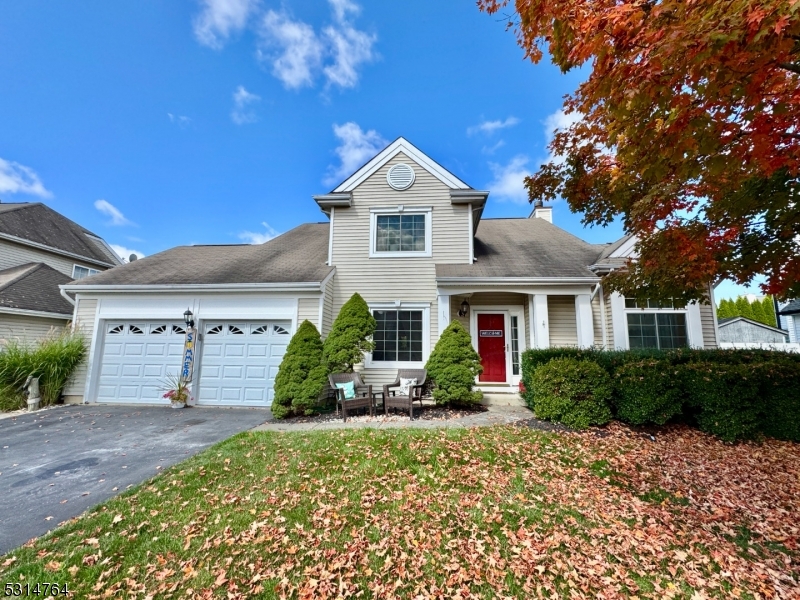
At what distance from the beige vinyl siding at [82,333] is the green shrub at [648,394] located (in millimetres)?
13665

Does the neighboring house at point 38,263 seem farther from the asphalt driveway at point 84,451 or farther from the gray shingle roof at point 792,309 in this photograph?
the gray shingle roof at point 792,309

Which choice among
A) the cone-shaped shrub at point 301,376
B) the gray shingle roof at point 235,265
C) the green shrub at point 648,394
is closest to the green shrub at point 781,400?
the green shrub at point 648,394

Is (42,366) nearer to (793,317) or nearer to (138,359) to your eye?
(138,359)

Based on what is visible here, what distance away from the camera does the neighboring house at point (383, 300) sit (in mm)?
9234

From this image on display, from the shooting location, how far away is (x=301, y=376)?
7.93 m

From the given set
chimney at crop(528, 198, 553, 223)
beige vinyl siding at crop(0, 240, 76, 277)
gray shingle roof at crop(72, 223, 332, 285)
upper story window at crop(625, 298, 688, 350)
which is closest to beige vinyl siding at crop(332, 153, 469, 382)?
gray shingle roof at crop(72, 223, 332, 285)

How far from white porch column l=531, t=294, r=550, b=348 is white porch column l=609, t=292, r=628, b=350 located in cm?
189

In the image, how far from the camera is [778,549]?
303cm

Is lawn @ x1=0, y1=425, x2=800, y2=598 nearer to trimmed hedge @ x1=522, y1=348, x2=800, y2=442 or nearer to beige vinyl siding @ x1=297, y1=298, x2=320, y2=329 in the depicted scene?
trimmed hedge @ x1=522, y1=348, x2=800, y2=442

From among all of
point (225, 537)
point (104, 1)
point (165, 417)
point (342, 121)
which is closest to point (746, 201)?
point (225, 537)

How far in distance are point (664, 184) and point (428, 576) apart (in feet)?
21.1

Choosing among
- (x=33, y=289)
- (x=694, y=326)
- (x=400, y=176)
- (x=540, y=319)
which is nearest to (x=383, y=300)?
(x=400, y=176)

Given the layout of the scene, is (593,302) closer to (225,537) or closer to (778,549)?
(778,549)

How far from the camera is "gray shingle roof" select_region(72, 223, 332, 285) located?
9.66 m
